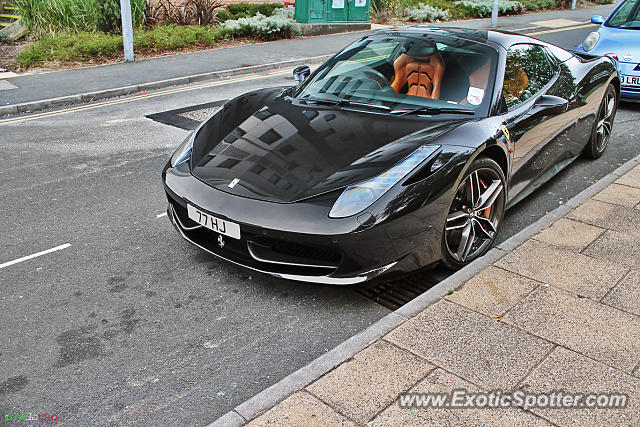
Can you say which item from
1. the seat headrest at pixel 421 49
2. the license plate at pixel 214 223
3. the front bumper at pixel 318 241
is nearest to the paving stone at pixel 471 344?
the front bumper at pixel 318 241

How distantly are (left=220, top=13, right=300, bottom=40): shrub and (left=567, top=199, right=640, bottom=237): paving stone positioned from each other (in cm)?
1183

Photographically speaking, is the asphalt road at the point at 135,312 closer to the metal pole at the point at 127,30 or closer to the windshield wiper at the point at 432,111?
the windshield wiper at the point at 432,111

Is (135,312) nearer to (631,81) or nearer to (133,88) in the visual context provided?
(631,81)

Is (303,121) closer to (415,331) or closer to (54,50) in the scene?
(415,331)

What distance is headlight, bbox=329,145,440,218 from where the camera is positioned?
11.4 feet

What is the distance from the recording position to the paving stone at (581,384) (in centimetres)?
264

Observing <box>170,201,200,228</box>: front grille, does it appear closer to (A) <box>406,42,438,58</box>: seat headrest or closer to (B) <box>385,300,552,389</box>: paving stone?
(B) <box>385,300,552,389</box>: paving stone

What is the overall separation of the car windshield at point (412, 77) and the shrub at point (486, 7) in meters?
18.3

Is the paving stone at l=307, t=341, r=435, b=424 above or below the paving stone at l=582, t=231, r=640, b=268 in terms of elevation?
below

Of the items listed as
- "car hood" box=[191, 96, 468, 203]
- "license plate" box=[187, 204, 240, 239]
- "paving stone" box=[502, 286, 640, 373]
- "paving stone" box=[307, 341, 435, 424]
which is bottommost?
"paving stone" box=[307, 341, 435, 424]

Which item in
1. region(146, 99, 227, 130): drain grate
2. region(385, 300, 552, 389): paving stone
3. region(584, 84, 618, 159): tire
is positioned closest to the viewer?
region(385, 300, 552, 389): paving stone

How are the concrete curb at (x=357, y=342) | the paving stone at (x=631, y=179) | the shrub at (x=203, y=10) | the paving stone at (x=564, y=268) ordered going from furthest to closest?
the shrub at (x=203, y=10), the paving stone at (x=631, y=179), the paving stone at (x=564, y=268), the concrete curb at (x=357, y=342)

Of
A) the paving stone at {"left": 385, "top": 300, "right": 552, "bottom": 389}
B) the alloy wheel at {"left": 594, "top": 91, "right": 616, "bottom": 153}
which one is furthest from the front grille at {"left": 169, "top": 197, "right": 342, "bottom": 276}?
the alloy wheel at {"left": 594, "top": 91, "right": 616, "bottom": 153}

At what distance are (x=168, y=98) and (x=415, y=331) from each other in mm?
7579
